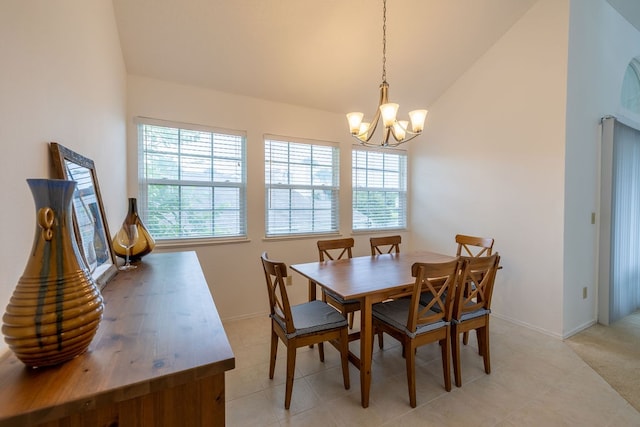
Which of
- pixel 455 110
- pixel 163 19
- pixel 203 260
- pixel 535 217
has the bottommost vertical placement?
pixel 203 260

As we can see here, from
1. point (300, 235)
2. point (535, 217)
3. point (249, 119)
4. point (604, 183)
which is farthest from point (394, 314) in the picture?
point (604, 183)

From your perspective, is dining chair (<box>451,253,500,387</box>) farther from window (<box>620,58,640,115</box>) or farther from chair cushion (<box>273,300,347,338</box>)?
window (<box>620,58,640,115</box>)

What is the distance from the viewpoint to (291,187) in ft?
11.5

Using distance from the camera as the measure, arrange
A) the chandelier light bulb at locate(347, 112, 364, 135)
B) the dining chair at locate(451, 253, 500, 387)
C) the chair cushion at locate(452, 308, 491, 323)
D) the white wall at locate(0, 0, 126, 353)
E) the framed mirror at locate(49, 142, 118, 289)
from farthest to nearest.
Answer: the chandelier light bulb at locate(347, 112, 364, 135) → the chair cushion at locate(452, 308, 491, 323) → the dining chair at locate(451, 253, 500, 387) → the framed mirror at locate(49, 142, 118, 289) → the white wall at locate(0, 0, 126, 353)

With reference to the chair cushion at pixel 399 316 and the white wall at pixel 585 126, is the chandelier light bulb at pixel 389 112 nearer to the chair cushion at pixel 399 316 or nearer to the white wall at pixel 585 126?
the chair cushion at pixel 399 316

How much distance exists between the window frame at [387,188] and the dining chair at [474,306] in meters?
1.92

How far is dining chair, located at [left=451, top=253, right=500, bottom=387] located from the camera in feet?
6.40

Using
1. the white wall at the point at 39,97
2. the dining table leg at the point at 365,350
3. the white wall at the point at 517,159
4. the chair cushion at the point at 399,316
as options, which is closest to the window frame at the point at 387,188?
the white wall at the point at 517,159

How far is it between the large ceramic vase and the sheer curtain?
4.29 m

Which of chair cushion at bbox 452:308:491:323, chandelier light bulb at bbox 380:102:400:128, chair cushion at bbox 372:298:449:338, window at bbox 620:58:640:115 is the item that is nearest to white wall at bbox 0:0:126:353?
chandelier light bulb at bbox 380:102:400:128

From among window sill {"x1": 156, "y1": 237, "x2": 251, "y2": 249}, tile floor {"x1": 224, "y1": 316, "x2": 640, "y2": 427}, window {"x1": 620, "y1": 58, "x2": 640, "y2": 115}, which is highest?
window {"x1": 620, "y1": 58, "x2": 640, "y2": 115}

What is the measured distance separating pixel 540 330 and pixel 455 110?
2711 millimetres

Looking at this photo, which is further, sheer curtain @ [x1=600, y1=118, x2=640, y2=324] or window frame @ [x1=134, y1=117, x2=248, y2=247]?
sheer curtain @ [x1=600, y1=118, x2=640, y2=324]

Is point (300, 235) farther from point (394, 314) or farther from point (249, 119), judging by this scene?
point (394, 314)
